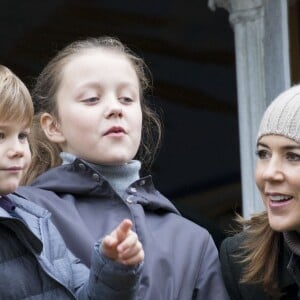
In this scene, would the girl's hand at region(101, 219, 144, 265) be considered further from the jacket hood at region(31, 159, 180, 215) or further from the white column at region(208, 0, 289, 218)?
the white column at region(208, 0, 289, 218)

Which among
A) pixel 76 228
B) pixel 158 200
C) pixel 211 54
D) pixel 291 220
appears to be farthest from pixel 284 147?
pixel 211 54

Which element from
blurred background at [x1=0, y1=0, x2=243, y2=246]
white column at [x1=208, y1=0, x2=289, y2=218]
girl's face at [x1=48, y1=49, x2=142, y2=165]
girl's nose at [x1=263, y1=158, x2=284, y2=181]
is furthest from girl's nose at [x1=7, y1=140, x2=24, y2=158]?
blurred background at [x1=0, y1=0, x2=243, y2=246]

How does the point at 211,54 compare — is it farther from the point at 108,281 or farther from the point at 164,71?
the point at 108,281

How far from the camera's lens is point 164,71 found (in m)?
4.84

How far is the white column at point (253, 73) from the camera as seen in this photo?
357cm

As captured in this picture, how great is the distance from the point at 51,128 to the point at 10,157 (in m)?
0.47

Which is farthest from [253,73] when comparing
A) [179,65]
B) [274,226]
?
[274,226]

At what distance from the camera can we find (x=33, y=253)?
169 centimetres

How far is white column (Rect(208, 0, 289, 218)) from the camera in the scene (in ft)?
11.7

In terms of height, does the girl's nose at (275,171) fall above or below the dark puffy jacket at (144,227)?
above

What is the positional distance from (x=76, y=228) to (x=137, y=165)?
0.74 ft

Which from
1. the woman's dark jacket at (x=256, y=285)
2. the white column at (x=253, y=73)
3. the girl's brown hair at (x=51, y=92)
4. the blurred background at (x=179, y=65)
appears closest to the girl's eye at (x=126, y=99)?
the girl's brown hair at (x=51, y=92)

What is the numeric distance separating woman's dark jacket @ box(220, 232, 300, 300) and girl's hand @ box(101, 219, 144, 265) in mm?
511

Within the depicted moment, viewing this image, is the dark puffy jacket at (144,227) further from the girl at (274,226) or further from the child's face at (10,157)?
the child's face at (10,157)
